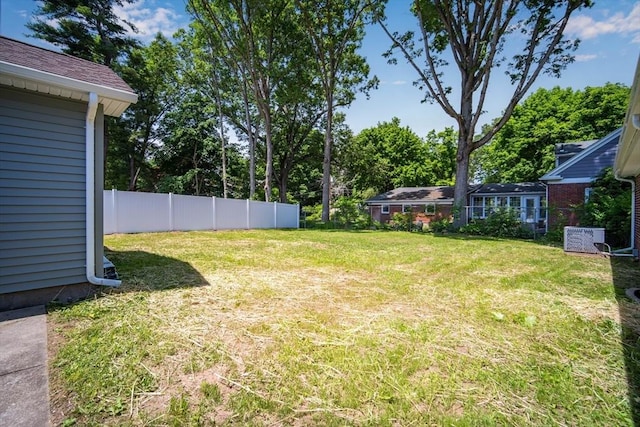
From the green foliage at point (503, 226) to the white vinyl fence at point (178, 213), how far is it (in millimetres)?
10575

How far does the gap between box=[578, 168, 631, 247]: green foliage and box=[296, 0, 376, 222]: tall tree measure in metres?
12.7

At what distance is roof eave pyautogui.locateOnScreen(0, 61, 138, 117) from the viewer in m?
3.01

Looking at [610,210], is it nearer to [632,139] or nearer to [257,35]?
[632,139]

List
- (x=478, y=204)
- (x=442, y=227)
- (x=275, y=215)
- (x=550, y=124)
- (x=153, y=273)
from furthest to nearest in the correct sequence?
(x=550, y=124) < (x=478, y=204) < (x=275, y=215) < (x=442, y=227) < (x=153, y=273)

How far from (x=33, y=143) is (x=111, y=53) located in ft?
58.8

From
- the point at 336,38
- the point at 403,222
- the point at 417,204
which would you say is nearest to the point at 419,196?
the point at 417,204

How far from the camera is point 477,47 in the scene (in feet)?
43.1

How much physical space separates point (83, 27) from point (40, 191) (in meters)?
18.9

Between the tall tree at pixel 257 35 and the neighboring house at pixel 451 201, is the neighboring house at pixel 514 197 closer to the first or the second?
the neighboring house at pixel 451 201

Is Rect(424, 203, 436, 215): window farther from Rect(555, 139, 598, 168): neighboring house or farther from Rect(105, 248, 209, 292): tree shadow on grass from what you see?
Rect(105, 248, 209, 292): tree shadow on grass

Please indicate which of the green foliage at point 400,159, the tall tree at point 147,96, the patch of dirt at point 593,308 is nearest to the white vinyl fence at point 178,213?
the tall tree at point 147,96

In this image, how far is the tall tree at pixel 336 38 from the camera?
51.9ft

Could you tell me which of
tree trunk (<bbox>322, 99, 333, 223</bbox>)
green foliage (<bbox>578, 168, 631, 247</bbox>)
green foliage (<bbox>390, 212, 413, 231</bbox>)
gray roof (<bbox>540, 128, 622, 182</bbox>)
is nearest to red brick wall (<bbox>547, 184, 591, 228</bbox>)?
gray roof (<bbox>540, 128, 622, 182</bbox>)

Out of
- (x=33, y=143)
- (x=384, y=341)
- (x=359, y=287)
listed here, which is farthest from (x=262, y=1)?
(x=384, y=341)
